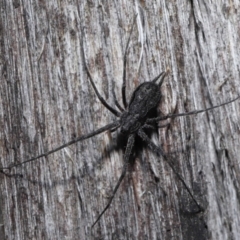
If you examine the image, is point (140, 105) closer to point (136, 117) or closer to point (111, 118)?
point (136, 117)

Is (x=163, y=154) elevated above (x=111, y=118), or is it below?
below

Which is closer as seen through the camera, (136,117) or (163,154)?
(163,154)

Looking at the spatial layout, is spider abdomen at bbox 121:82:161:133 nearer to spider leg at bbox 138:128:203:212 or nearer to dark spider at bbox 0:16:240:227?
dark spider at bbox 0:16:240:227

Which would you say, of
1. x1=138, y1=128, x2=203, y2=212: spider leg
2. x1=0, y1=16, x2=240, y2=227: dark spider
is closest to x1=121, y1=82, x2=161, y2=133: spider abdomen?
x1=0, y1=16, x2=240, y2=227: dark spider

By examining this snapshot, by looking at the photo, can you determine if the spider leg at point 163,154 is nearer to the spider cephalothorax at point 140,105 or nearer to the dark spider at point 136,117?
the dark spider at point 136,117

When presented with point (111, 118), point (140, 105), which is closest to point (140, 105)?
point (140, 105)

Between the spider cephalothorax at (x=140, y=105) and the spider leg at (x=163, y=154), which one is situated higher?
the spider cephalothorax at (x=140, y=105)

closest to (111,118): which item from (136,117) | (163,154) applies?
(136,117)

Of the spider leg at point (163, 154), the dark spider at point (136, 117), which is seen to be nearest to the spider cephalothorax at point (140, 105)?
the dark spider at point (136, 117)
